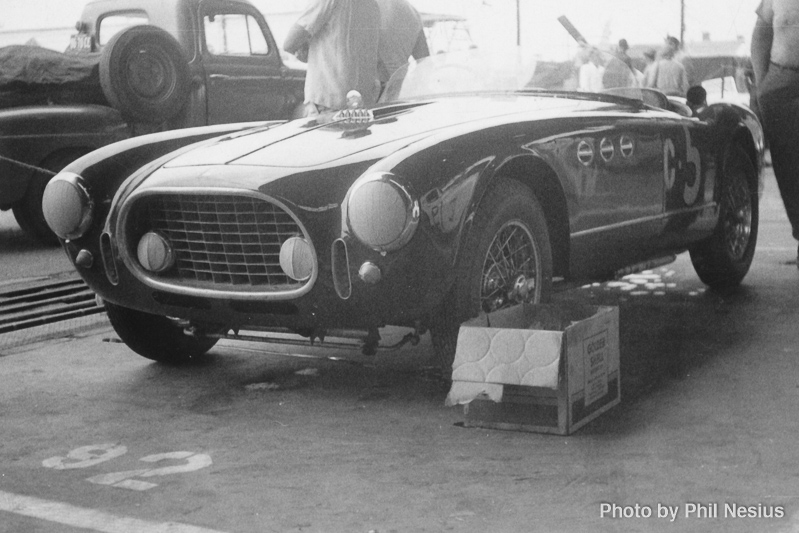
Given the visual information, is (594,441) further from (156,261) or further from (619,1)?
(619,1)

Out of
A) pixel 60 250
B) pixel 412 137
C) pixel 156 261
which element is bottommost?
pixel 60 250

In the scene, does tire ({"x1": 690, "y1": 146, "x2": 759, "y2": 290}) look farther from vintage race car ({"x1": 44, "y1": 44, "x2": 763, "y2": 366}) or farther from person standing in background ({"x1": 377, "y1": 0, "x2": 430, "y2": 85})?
person standing in background ({"x1": 377, "y1": 0, "x2": 430, "y2": 85})

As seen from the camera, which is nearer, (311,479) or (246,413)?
(311,479)

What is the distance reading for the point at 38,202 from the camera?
26.5ft

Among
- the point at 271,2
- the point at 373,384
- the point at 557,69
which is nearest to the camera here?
the point at 373,384

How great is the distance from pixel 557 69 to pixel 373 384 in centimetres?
176

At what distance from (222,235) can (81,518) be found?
124cm

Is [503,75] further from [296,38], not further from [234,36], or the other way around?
[234,36]

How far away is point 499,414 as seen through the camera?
3441mm

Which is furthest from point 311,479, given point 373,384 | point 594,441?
point 373,384

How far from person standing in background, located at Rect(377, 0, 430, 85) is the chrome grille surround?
2.72 meters

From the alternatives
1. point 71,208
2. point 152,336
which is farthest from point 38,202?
point 71,208

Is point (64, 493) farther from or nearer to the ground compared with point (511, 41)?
nearer to the ground

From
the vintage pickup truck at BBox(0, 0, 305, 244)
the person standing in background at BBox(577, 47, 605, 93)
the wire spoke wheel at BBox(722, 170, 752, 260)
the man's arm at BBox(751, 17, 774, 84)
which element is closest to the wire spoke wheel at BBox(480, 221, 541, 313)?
the person standing in background at BBox(577, 47, 605, 93)
